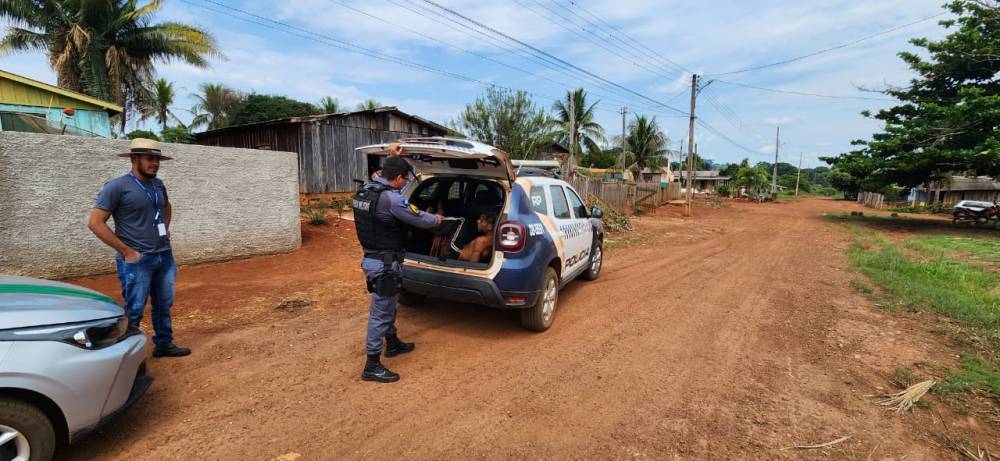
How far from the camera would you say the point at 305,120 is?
1494 centimetres

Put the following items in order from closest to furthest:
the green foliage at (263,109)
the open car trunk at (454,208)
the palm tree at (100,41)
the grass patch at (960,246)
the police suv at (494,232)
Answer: the police suv at (494,232)
the open car trunk at (454,208)
the grass patch at (960,246)
the palm tree at (100,41)
the green foliage at (263,109)

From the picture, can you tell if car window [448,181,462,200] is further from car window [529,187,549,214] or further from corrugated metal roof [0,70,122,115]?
corrugated metal roof [0,70,122,115]

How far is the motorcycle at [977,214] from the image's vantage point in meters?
19.1

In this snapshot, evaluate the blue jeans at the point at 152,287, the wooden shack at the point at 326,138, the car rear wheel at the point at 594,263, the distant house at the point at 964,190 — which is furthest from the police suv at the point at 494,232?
the distant house at the point at 964,190

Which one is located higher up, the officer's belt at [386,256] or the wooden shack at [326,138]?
the wooden shack at [326,138]

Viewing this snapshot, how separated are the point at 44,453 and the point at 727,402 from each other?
406cm

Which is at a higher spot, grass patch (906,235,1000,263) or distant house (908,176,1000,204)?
distant house (908,176,1000,204)

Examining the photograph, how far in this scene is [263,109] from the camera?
37.3 metres

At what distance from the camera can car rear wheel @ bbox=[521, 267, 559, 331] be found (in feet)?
14.6

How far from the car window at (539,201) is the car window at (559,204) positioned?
0.18 m

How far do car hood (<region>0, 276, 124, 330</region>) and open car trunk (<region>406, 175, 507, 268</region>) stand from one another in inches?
92.8

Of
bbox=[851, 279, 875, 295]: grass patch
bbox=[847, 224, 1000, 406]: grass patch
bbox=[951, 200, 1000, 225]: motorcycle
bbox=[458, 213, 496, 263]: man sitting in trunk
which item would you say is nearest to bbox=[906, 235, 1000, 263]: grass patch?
bbox=[847, 224, 1000, 406]: grass patch

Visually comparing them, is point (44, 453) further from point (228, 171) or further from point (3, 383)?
point (228, 171)

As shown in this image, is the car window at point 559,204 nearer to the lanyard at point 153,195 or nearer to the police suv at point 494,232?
the police suv at point 494,232
